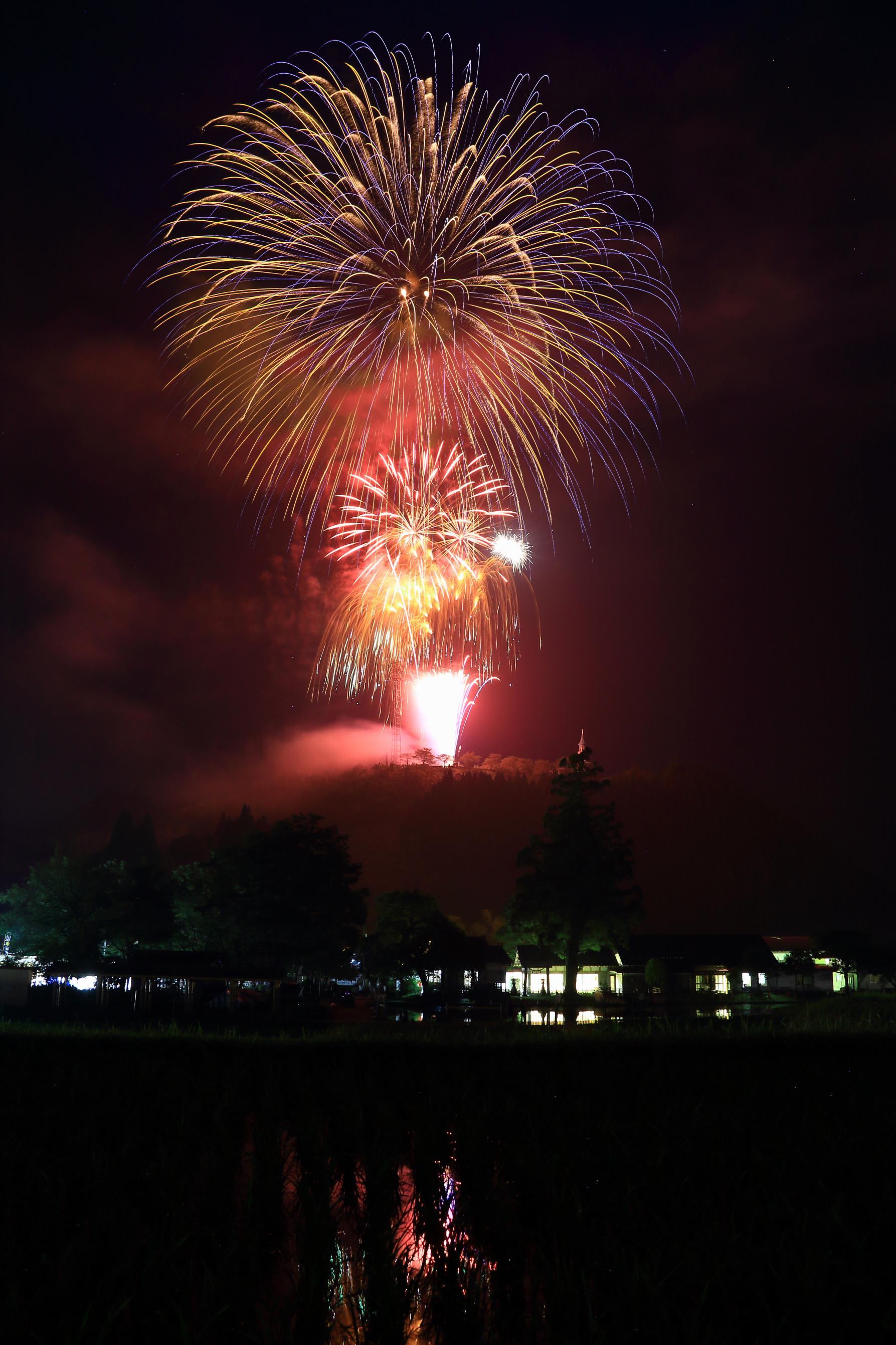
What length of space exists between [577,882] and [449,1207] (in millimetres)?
54371

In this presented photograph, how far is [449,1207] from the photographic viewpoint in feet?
30.0

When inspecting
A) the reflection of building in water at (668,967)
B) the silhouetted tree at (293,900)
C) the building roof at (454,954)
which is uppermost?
the silhouetted tree at (293,900)

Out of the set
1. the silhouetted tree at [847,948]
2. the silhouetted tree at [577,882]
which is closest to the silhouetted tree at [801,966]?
→ the silhouetted tree at [847,948]

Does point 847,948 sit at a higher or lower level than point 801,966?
higher

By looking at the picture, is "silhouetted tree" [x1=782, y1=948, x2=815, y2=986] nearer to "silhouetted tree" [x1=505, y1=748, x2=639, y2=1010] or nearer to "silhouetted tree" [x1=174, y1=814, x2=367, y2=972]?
"silhouetted tree" [x1=505, y1=748, x2=639, y2=1010]

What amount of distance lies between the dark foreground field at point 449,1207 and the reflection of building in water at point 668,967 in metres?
83.7

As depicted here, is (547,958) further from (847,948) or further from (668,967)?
(847,948)

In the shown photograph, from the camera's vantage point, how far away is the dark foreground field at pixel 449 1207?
19.4 ft

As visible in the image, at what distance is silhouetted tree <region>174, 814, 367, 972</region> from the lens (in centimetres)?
6838

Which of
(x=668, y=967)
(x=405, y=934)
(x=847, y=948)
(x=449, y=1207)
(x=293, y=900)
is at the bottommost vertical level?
(x=668, y=967)

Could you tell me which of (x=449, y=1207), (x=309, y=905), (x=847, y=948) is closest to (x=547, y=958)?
(x=847, y=948)

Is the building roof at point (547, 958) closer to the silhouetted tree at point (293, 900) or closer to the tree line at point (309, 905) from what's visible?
the tree line at point (309, 905)

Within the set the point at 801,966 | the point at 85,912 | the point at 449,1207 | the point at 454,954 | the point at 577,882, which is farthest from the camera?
the point at 801,966

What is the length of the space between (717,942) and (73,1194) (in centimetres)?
11125
